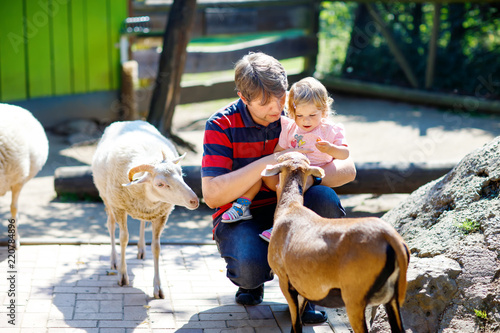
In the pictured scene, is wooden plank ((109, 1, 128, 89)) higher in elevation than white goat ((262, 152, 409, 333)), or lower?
lower

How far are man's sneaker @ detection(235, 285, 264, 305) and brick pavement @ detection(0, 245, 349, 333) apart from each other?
0.05m

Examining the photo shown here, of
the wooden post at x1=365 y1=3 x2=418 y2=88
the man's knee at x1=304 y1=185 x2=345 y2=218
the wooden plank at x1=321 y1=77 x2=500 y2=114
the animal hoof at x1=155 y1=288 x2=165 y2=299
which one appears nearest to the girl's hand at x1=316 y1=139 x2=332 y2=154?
the man's knee at x1=304 y1=185 x2=345 y2=218

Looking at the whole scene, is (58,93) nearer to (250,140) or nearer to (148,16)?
(148,16)

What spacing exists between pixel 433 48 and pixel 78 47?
7818 millimetres

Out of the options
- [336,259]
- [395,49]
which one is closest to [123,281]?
[336,259]

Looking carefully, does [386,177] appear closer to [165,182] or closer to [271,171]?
[165,182]

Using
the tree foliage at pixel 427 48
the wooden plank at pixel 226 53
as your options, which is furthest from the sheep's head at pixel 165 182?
the tree foliage at pixel 427 48

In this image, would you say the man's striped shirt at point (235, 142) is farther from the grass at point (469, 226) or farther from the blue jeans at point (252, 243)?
the grass at point (469, 226)

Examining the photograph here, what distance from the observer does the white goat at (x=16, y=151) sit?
506cm

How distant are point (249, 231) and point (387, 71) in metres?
12.0

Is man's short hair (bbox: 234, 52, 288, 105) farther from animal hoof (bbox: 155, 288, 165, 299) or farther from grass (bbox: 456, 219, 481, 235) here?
animal hoof (bbox: 155, 288, 165, 299)

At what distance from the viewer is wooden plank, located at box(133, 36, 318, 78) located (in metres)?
11.2

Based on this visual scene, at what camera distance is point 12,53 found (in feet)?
31.4

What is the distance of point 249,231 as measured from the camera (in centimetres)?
378
